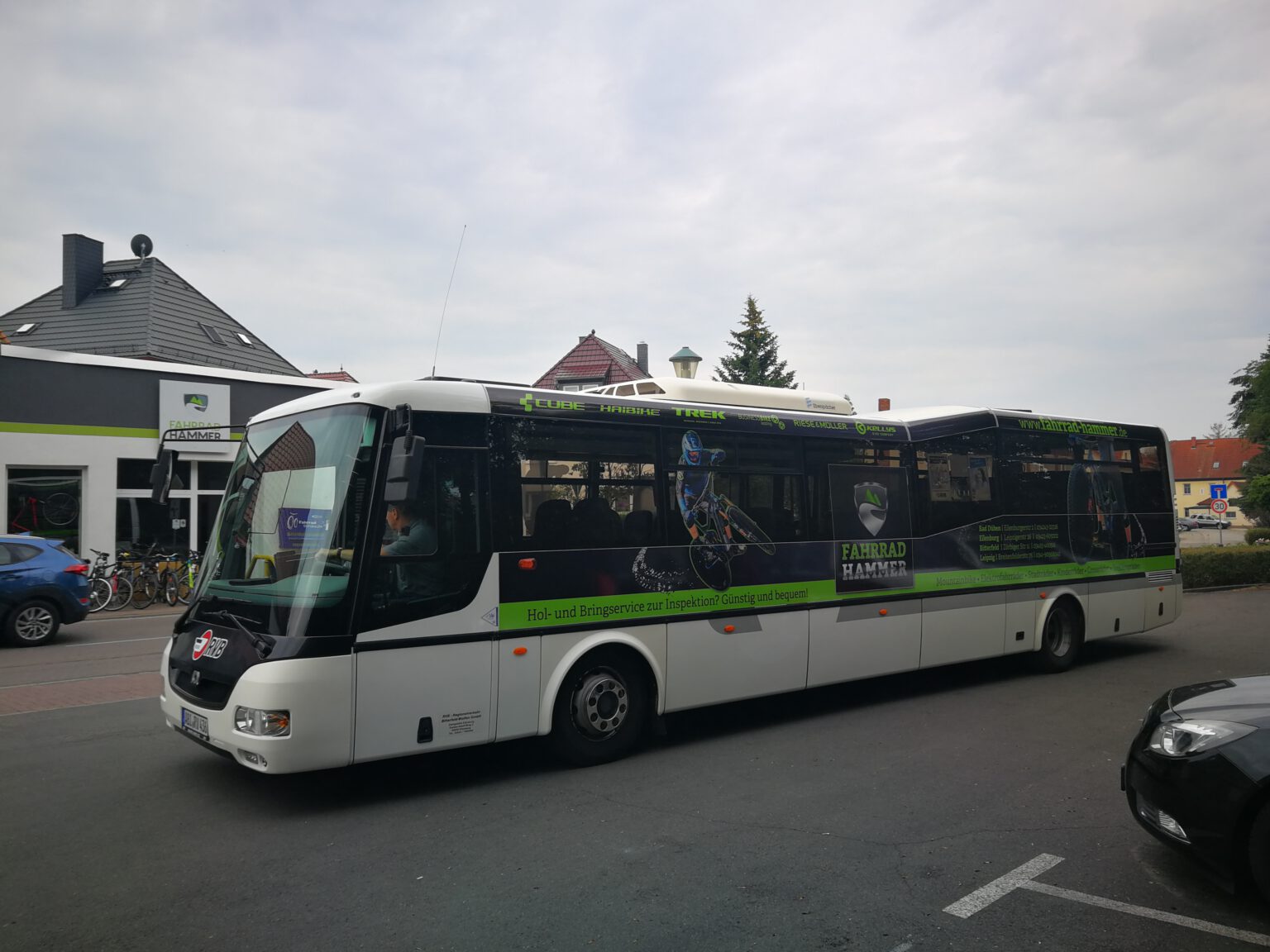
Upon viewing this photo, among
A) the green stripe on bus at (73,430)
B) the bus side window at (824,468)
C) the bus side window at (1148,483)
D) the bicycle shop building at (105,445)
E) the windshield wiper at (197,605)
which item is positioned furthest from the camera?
the bicycle shop building at (105,445)

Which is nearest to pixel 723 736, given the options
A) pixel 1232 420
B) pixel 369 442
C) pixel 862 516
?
pixel 862 516

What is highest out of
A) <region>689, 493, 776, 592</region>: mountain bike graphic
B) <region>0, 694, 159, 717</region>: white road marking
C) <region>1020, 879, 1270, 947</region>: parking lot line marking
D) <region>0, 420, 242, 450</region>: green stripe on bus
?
<region>0, 420, 242, 450</region>: green stripe on bus

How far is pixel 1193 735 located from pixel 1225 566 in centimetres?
2327

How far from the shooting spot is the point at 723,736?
323 inches

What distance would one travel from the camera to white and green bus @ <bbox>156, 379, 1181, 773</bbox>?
609cm

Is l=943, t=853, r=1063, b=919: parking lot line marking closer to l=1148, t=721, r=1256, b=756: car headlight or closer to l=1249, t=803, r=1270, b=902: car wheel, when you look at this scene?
l=1148, t=721, r=1256, b=756: car headlight

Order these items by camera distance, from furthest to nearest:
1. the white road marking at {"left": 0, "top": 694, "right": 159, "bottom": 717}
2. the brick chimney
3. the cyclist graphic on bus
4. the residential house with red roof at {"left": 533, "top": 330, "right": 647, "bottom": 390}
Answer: the residential house with red roof at {"left": 533, "top": 330, "right": 647, "bottom": 390}, the brick chimney, the white road marking at {"left": 0, "top": 694, "right": 159, "bottom": 717}, the cyclist graphic on bus

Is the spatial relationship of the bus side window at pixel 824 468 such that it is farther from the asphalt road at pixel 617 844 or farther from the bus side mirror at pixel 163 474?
the bus side mirror at pixel 163 474

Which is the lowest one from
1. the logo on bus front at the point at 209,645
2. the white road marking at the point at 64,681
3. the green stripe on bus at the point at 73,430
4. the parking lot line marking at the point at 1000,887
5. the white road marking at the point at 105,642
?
the parking lot line marking at the point at 1000,887

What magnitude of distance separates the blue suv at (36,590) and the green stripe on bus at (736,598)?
1094 cm

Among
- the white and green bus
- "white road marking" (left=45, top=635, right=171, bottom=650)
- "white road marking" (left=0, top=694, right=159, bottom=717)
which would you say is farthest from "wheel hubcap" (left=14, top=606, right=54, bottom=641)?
the white and green bus

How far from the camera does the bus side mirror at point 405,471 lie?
18.8 ft

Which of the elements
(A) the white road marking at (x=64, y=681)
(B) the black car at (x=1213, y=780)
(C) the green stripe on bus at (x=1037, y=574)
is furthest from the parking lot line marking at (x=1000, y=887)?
(A) the white road marking at (x=64, y=681)

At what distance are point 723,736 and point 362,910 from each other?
4186 mm
